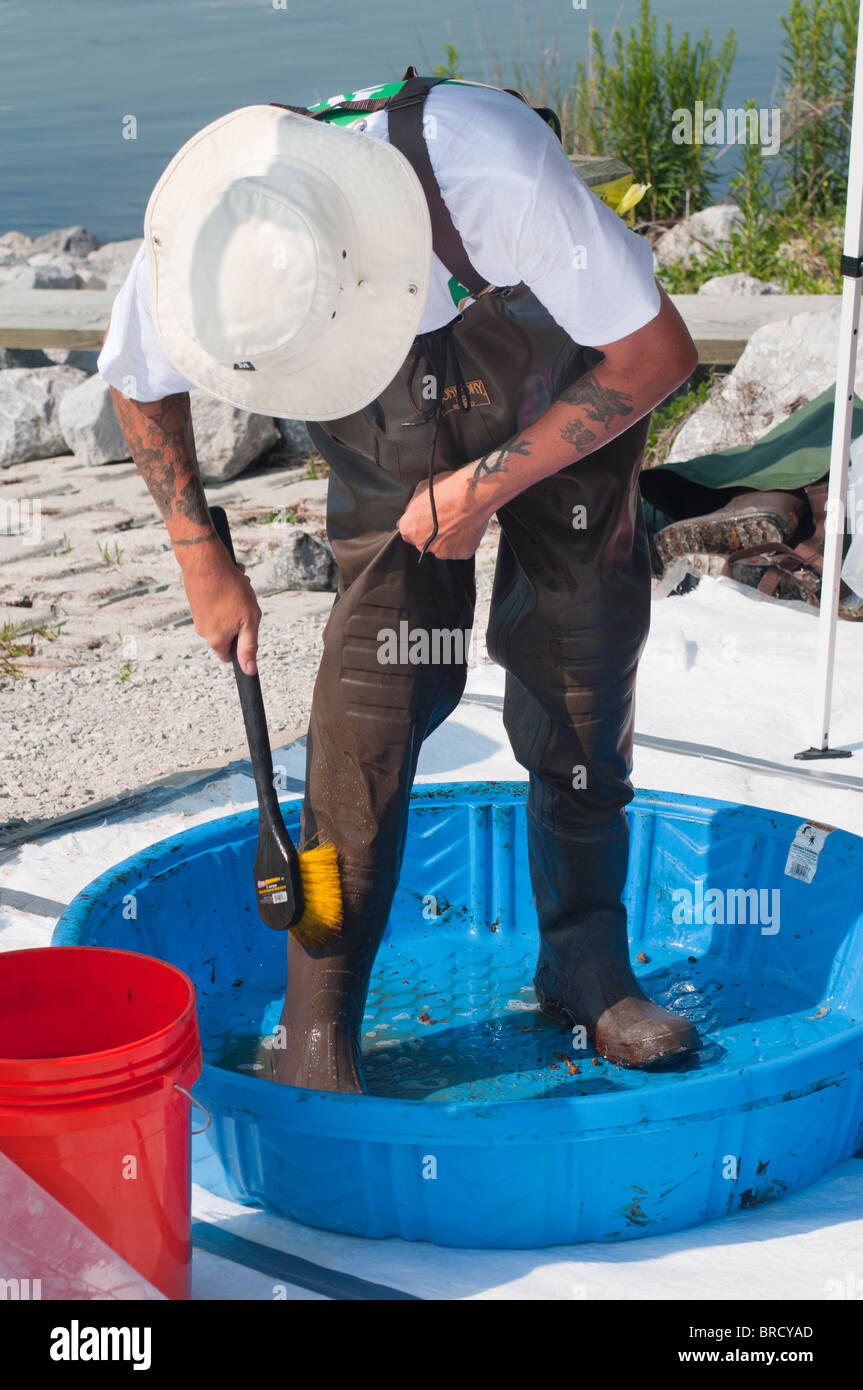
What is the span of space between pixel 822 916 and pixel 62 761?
1.81 metres

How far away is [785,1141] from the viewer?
1897 millimetres

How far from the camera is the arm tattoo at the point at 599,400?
1.81 meters

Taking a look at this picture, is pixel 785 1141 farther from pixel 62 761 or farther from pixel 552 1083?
pixel 62 761

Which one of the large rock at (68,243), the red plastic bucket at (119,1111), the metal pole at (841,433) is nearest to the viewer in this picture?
the red plastic bucket at (119,1111)

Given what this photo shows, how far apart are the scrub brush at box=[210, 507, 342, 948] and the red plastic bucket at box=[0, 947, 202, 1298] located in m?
0.33

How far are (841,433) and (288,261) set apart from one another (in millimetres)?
1836

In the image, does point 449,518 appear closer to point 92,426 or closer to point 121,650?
point 121,650

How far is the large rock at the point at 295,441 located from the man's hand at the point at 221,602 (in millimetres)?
4528

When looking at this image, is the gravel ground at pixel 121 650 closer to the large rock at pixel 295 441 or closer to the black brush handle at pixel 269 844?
the large rock at pixel 295 441

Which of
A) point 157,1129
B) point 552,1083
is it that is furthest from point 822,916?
point 157,1129

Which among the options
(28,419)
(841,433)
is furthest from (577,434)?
(28,419)

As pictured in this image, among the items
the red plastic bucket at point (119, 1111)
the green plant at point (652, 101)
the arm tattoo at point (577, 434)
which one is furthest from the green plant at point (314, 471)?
the red plastic bucket at point (119, 1111)

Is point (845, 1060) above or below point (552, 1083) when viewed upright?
above

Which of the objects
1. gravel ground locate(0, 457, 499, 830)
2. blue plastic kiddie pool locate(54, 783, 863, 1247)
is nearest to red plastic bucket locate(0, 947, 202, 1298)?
blue plastic kiddie pool locate(54, 783, 863, 1247)
